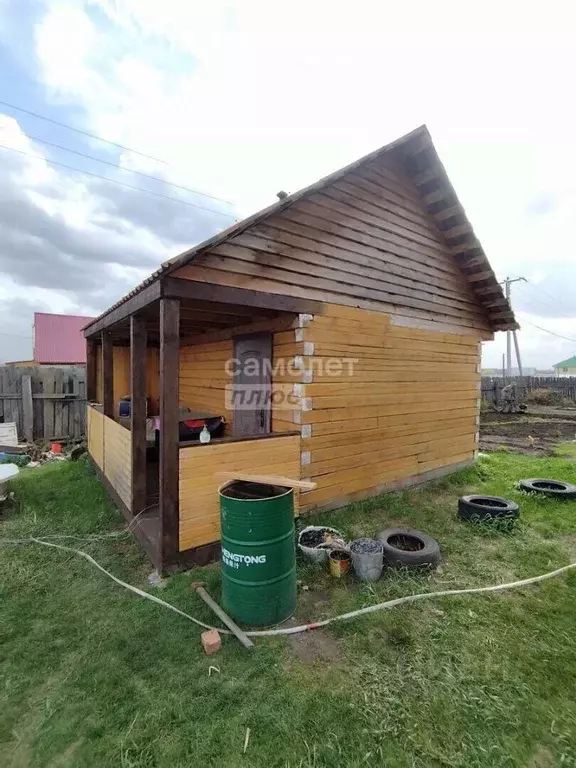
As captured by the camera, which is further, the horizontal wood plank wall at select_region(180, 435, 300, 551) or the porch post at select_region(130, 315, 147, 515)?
the porch post at select_region(130, 315, 147, 515)

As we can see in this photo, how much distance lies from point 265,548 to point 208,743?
1306mm

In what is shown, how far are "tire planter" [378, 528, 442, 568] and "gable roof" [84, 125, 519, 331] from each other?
12.9ft

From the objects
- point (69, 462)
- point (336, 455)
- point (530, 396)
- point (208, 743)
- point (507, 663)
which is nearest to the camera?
point (208, 743)

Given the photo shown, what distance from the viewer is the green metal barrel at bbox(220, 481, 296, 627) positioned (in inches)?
130

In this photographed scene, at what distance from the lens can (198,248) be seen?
402 centimetres

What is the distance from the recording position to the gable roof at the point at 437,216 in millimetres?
4555

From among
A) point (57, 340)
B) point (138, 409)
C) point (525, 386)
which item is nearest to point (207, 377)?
point (138, 409)

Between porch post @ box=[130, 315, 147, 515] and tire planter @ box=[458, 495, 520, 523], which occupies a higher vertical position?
porch post @ box=[130, 315, 147, 515]

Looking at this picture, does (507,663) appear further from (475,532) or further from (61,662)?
(61,662)

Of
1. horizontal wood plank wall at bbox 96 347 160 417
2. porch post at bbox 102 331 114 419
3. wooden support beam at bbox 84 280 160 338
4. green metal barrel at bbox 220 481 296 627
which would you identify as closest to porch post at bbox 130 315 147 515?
wooden support beam at bbox 84 280 160 338

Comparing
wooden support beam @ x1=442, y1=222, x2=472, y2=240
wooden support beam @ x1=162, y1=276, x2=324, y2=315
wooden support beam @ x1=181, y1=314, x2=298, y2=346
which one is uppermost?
wooden support beam @ x1=442, y1=222, x2=472, y2=240

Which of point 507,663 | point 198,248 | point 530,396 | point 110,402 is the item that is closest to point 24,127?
point 110,402

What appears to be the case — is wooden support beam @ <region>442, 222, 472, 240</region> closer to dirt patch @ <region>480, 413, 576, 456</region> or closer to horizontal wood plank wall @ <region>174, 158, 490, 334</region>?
horizontal wood plank wall @ <region>174, 158, 490, 334</region>

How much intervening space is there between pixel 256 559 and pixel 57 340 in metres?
21.4
